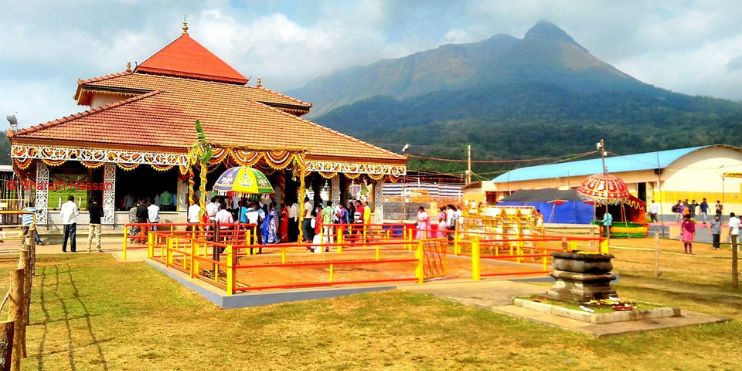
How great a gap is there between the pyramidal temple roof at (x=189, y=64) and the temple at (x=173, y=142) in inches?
2.0

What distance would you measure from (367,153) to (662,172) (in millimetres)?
20940

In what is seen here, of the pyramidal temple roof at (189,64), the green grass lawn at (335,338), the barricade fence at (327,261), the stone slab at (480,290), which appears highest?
the pyramidal temple roof at (189,64)

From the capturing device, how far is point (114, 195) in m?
19.9

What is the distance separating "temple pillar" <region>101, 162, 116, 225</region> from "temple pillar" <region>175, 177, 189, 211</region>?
2242mm

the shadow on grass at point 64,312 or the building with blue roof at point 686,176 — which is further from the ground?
the building with blue roof at point 686,176

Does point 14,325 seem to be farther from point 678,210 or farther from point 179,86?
point 678,210

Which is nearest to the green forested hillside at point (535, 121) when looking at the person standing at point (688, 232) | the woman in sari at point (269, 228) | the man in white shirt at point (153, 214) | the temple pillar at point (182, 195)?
the person standing at point (688, 232)

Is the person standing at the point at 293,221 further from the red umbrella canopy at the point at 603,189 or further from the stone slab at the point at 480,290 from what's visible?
the red umbrella canopy at the point at 603,189

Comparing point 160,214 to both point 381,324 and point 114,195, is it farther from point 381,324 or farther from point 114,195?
point 381,324

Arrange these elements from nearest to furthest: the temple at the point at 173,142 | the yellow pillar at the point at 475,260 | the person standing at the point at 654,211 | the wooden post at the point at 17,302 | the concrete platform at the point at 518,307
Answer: the wooden post at the point at 17,302
the concrete platform at the point at 518,307
the yellow pillar at the point at 475,260
the temple at the point at 173,142
the person standing at the point at 654,211

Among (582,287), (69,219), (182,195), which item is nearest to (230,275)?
(582,287)

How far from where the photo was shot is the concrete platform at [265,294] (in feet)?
28.9

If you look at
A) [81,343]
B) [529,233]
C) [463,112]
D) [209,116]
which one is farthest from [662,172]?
[463,112]

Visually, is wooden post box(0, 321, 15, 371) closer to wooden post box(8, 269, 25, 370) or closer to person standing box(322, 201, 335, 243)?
wooden post box(8, 269, 25, 370)
